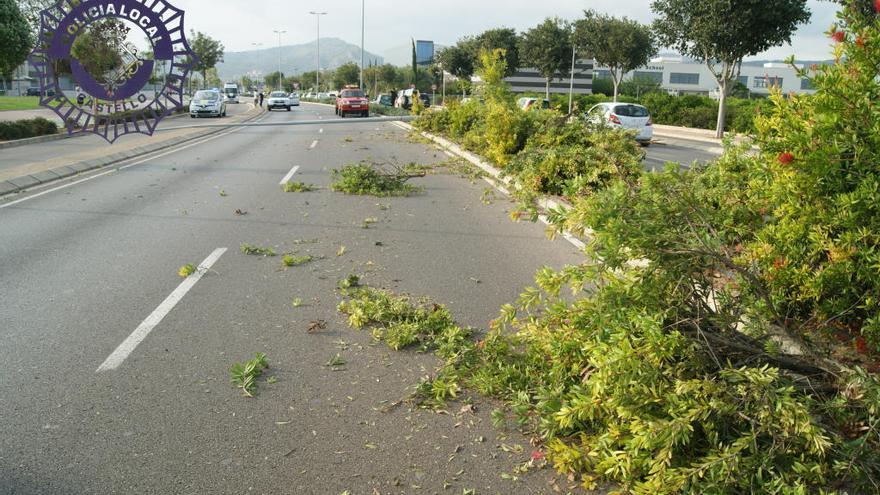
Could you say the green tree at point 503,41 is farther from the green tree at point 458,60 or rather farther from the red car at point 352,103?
the red car at point 352,103

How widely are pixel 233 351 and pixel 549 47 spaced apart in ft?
174

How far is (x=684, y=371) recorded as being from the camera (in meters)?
3.40

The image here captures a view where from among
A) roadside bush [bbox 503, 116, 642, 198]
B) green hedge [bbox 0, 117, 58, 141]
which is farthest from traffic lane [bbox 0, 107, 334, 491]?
green hedge [bbox 0, 117, 58, 141]

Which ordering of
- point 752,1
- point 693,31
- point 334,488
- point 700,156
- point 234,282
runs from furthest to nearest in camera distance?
point 693,31, point 752,1, point 700,156, point 234,282, point 334,488

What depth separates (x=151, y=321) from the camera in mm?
5750

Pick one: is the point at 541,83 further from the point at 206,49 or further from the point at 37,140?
the point at 37,140

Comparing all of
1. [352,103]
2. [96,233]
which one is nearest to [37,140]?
[96,233]

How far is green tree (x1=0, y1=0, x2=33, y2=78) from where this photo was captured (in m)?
22.9

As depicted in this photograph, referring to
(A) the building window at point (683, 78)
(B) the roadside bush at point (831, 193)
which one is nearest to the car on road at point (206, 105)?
(B) the roadside bush at point (831, 193)

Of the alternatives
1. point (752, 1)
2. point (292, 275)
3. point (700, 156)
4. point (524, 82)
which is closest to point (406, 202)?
point (292, 275)

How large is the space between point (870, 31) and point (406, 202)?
895 cm

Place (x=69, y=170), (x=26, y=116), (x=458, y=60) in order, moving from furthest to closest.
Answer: (x=458, y=60)
(x=26, y=116)
(x=69, y=170)

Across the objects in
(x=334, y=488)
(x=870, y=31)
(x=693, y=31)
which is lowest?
(x=334, y=488)

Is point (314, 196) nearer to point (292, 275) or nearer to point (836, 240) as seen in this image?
point (292, 275)
